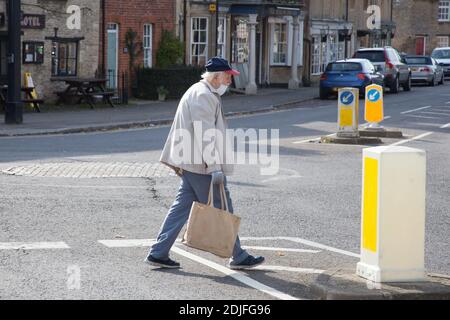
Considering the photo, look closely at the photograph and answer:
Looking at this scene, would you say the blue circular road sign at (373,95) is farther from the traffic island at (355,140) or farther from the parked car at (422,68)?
the parked car at (422,68)

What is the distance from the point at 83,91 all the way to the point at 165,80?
14.9ft

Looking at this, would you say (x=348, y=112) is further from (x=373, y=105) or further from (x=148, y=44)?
(x=148, y=44)

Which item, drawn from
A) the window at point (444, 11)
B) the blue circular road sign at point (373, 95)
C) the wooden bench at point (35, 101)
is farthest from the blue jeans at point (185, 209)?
the window at point (444, 11)

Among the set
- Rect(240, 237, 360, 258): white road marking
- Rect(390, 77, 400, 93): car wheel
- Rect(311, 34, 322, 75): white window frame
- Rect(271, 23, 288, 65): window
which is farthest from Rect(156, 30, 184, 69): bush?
Rect(240, 237, 360, 258): white road marking

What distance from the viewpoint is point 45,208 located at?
11.9 meters

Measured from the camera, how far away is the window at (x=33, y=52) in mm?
30094

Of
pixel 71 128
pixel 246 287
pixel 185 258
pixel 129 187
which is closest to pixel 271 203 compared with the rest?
pixel 129 187

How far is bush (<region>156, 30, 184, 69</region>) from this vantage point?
35344 millimetres

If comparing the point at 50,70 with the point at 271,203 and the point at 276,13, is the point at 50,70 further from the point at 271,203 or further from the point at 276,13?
the point at 271,203

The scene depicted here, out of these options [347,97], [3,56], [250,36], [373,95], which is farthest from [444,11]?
[347,97]

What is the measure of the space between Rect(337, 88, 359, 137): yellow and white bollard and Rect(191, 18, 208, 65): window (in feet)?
60.5

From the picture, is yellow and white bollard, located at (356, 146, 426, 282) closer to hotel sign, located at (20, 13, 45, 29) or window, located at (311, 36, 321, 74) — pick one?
hotel sign, located at (20, 13, 45, 29)

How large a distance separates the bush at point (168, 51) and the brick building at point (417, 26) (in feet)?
133

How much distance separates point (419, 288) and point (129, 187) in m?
6.57
